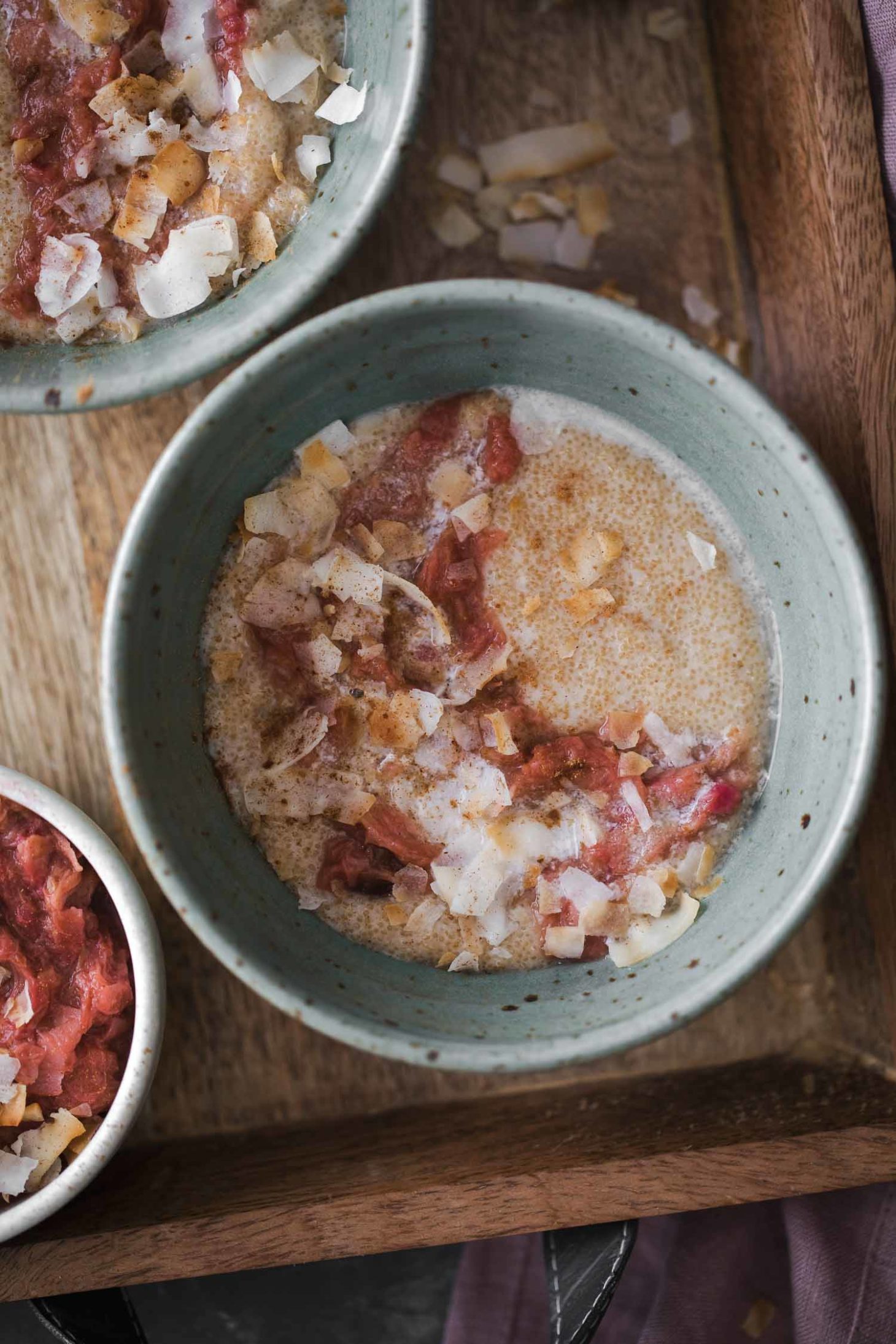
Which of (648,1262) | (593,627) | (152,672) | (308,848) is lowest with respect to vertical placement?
(648,1262)

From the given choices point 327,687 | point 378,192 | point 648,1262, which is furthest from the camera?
point 648,1262

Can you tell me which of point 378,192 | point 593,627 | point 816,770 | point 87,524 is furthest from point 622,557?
point 87,524

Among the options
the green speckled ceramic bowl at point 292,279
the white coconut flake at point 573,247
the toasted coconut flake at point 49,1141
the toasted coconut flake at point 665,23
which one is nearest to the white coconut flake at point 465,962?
the toasted coconut flake at point 49,1141

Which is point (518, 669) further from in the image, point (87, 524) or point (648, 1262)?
point (648, 1262)

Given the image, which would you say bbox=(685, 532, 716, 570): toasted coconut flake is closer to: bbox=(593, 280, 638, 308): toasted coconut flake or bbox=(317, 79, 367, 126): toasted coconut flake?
bbox=(593, 280, 638, 308): toasted coconut flake

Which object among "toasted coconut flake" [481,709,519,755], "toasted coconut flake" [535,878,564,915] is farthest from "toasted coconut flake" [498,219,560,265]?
"toasted coconut flake" [535,878,564,915]

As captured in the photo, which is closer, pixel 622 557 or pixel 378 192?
pixel 378 192

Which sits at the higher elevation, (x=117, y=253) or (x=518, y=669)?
(x=117, y=253)
